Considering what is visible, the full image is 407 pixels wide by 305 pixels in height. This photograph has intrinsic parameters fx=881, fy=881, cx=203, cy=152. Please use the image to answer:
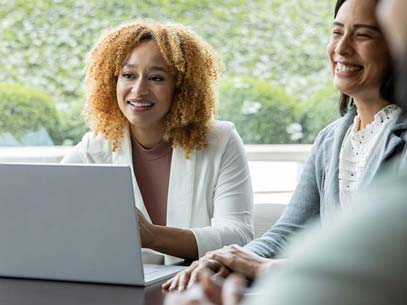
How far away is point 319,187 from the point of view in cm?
246

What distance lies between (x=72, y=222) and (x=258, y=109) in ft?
9.60

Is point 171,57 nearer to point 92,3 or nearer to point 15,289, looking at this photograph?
point 15,289

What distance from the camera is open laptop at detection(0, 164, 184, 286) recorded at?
1.99 metres

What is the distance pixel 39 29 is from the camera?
469 centimetres

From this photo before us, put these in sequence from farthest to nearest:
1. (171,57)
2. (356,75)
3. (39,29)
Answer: (39,29) → (171,57) → (356,75)

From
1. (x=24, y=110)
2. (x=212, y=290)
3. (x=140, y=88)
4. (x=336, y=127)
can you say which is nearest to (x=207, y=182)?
(x=140, y=88)

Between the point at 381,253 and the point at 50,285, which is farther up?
the point at 381,253

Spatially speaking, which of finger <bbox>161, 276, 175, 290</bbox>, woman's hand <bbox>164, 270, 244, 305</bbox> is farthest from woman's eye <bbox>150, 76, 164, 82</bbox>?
woman's hand <bbox>164, 270, 244, 305</bbox>

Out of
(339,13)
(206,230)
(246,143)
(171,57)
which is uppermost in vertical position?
(339,13)

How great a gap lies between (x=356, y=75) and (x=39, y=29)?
2.64m

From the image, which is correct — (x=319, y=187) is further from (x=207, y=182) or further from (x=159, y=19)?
(x=159, y=19)

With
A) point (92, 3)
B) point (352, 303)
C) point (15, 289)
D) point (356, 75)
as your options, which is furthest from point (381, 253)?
point (92, 3)

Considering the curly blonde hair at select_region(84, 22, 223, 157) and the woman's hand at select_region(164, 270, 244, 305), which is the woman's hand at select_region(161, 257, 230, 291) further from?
the curly blonde hair at select_region(84, 22, 223, 157)

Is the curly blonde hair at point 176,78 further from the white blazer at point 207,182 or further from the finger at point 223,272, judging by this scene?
the finger at point 223,272
